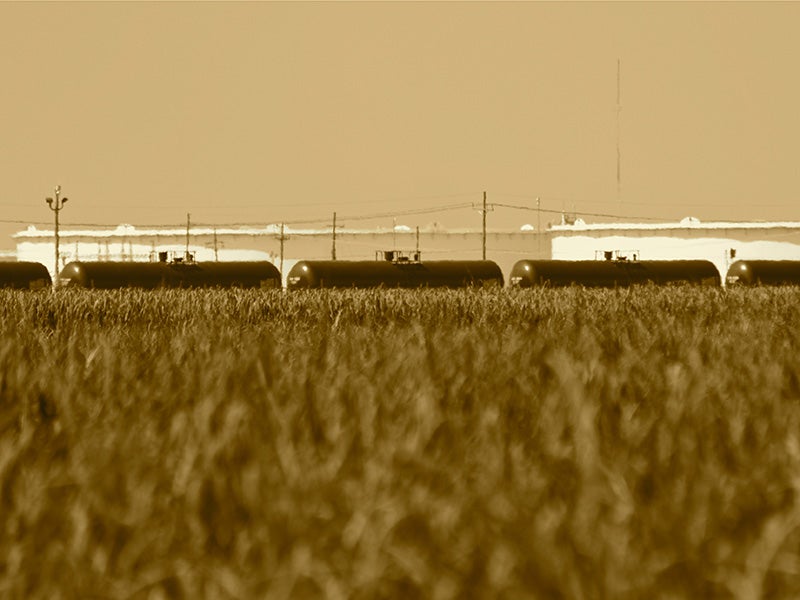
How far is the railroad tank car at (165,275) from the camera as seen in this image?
1619 inches

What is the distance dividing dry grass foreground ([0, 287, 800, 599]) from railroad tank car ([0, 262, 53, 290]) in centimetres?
3627

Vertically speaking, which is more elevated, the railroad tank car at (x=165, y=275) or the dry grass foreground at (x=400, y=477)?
the railroad tank car at (x=165, y=275)

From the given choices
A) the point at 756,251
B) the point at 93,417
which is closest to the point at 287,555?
the point at 93,417

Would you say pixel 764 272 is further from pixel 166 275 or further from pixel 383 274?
pixel 166 275

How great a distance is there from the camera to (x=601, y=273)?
46656 millimetres

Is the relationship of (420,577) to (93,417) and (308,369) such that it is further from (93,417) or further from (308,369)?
(308,369)

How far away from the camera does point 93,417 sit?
5.58 m

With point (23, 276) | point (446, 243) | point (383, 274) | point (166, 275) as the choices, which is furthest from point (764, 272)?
point (446, 243)

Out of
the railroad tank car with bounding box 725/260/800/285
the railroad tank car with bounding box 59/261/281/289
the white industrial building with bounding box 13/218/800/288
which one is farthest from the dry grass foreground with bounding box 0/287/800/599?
the white industrial building with bounding box 13/218/800/288

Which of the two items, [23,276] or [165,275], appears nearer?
[165,275]

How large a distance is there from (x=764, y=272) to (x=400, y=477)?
1875 inches

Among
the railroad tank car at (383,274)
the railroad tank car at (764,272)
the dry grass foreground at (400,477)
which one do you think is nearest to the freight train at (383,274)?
the railroad tank car at (383,274)

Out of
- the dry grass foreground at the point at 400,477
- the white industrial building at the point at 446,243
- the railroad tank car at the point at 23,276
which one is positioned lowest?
the dry grass foreground at the point at 400,477

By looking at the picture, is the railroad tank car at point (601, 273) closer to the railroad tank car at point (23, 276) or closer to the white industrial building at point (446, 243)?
the railroad tank car at point (23, 276)
